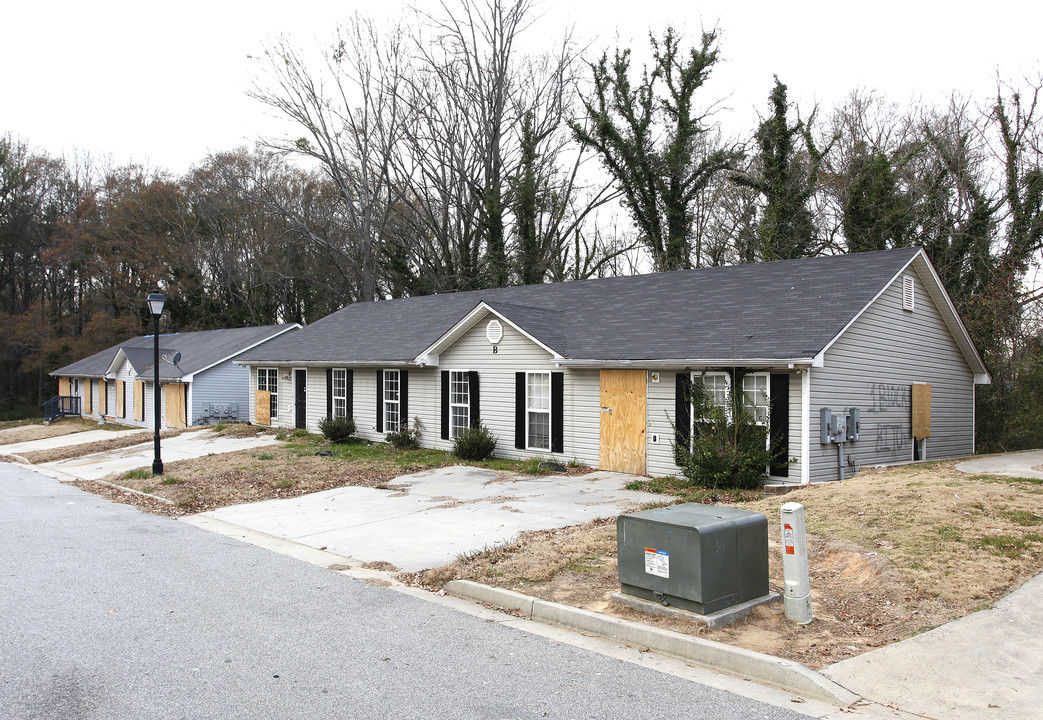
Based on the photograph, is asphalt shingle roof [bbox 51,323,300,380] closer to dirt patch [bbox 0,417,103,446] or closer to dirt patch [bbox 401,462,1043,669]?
dirt patch [bbox 0,417,103,446]

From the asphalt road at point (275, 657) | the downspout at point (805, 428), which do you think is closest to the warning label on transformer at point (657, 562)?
the asphalt road at point (275, 657)

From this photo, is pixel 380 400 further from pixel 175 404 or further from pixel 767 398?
pixel 175 404

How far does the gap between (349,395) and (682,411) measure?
12.3 metres

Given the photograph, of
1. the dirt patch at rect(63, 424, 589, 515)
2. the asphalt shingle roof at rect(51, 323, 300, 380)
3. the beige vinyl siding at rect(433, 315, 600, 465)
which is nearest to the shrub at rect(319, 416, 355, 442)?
the dirt patch at rect(63, 424, 589, 515)

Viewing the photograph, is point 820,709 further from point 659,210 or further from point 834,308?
point 659,210

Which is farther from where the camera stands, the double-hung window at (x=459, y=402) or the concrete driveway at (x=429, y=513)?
the double-hung window at (x=459, y=402)

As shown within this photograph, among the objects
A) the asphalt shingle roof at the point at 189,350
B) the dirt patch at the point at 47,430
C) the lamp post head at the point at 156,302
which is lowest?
the dirt patch at the point at 47,430

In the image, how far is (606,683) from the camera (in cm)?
506

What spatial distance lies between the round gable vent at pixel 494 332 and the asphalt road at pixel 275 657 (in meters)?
10.1

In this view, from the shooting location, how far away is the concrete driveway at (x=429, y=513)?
9.66 m

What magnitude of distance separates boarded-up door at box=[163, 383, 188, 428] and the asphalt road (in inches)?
878

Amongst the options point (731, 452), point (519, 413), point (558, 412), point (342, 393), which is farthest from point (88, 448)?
point (731, 452)

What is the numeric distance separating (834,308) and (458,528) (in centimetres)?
840

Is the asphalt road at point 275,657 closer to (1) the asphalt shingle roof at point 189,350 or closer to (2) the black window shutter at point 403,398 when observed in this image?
(2) the black window shutter at point 403,398
